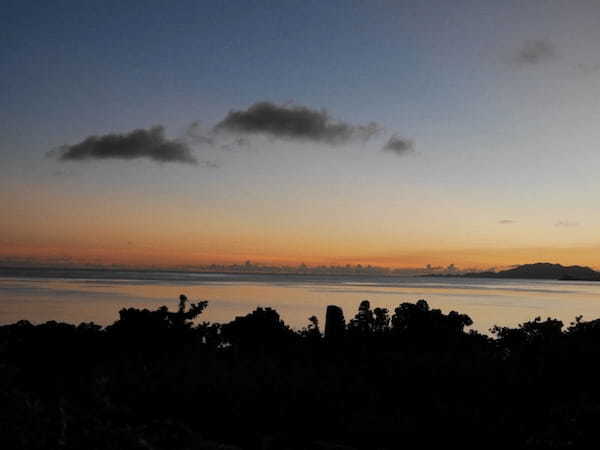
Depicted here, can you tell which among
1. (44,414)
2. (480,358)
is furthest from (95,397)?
(480,358)

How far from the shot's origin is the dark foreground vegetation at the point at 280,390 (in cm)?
559

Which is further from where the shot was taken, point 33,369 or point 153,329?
point 153,329

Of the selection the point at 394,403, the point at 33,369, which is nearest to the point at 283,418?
the point at 394,403

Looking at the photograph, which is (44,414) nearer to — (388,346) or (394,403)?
(394,403)

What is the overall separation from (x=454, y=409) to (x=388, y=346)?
6224 mm

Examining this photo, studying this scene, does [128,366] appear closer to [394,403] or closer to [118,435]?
[394,403]

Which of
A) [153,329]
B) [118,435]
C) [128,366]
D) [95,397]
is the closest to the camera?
[118,435]

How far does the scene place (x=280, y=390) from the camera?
326 inches

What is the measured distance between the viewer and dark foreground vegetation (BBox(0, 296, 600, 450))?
559 cm

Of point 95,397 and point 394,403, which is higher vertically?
point 95,397

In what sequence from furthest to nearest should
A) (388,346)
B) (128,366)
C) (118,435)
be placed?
(388,346) < (128,366) < (118,435)

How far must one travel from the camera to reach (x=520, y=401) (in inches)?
333

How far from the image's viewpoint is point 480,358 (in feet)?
34.1

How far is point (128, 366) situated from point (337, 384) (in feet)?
9.66
